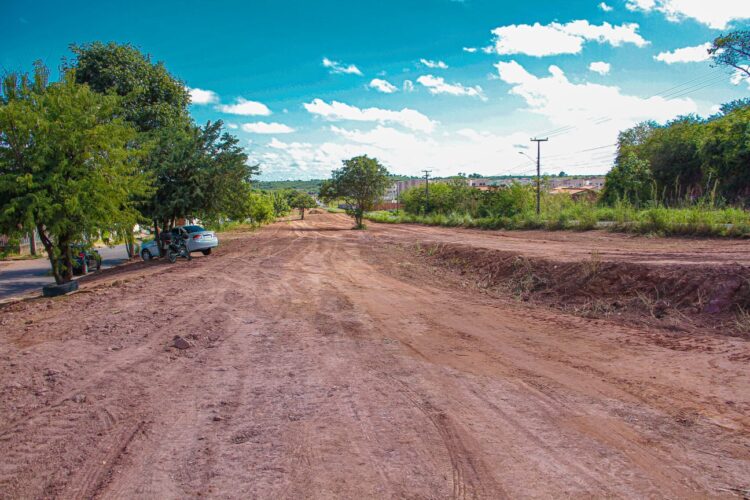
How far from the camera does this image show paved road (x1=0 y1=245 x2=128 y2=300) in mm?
17848

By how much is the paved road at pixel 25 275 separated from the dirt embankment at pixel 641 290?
14.8m

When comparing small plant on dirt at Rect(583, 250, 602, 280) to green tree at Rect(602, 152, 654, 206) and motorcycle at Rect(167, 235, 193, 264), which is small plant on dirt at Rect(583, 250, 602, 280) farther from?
green tree at Rect(602, 152, 654, 206)

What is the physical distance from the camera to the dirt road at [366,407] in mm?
3430

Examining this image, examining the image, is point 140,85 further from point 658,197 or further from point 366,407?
point 658,197

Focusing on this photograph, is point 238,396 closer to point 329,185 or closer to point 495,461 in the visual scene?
point 495,461

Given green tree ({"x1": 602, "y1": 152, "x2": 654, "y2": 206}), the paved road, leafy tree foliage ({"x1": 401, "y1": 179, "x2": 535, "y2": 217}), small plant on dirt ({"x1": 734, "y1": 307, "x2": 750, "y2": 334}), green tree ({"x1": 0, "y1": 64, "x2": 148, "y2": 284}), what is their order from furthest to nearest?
leafy tree foliage ({"x1": 401, "y1": 179, "x2": 535, "y2": 217}) < green tree ({"x1": 602, "y1": 152, "x2": 654, "y2": 206}) < the paved road < green tree ({"x1": 0, "y1": 64, "x2": 148, "y2": 284}) < small plant on dirt ({"x1": 734, "y1": 307, "x2": 750, "y2": 334})

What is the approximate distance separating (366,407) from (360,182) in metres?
42.7

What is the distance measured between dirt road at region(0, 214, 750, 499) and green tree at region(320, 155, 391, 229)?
3813 centimetres

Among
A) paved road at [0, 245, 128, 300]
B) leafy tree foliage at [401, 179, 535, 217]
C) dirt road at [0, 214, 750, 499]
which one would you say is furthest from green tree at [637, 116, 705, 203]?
paved road at [0, 245, 128, 300]

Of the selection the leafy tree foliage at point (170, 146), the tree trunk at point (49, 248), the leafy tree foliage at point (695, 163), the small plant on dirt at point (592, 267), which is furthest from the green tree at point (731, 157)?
the tree trunk at point (49, 248)

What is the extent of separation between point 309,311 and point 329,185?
38766 mm

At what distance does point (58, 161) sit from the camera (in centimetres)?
1186

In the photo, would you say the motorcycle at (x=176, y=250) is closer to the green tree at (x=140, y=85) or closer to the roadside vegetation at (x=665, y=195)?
the green tree at (x=140, y=85)

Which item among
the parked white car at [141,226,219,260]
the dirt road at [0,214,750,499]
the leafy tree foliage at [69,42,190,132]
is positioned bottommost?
the dirt road at [0,214,750,499]
